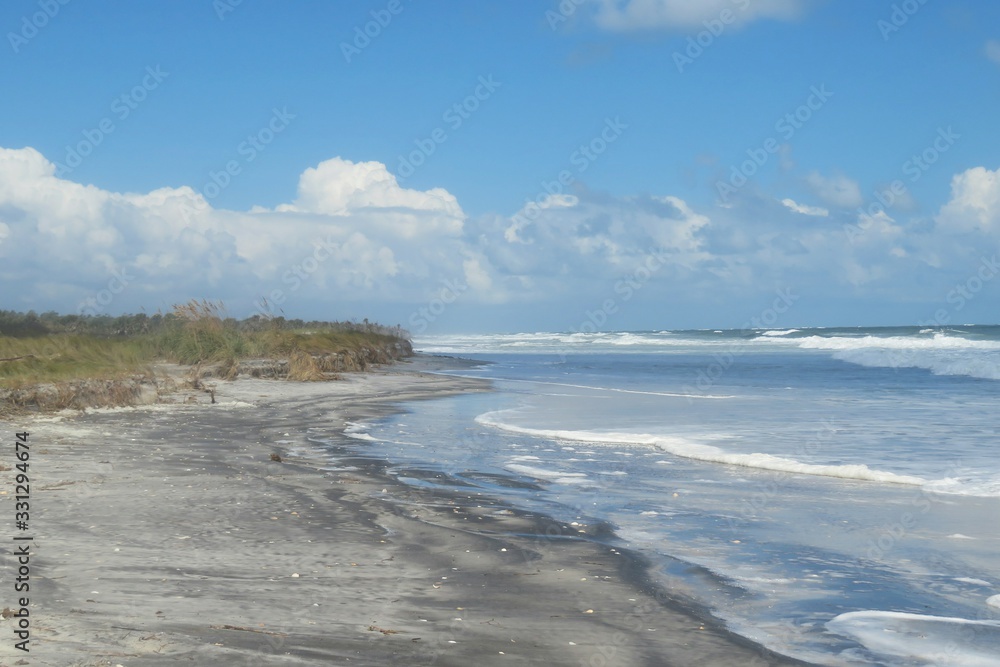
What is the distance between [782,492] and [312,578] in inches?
256

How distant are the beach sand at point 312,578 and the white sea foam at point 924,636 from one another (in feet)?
2.54

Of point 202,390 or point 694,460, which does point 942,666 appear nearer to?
point 694,460

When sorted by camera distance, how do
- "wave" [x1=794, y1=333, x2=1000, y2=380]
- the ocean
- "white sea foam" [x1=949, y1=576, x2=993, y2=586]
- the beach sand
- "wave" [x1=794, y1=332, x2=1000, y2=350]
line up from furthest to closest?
"wave" [x1=794, y1=332, x2=1000, y2=350] < "wave" [x1=794, y1=333, x2=1000, y2=380] < "white sea foam" [x1=949, y1=576, x2=993, y2=586] < the ocean < the beach sand

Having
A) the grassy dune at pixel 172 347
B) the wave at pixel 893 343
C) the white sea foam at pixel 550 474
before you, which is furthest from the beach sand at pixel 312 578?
the wave at pixel 893 343

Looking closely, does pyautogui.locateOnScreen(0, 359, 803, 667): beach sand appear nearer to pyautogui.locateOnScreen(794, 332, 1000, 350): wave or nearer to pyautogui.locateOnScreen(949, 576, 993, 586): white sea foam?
pyautogui.locateOnScreen(949, 576, 993, 586): white sea foam

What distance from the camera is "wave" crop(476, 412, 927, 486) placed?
12.1m

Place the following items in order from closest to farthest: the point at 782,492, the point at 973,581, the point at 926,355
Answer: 1. the point at 973,581
2. the point at 782,492
3. the point at 926,355

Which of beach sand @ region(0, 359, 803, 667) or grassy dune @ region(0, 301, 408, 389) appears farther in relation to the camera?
grassy dune @ region(0, 301, 408, 389)

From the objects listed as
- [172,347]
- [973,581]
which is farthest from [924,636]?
[172,347]

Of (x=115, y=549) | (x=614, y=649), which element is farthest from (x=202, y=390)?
(x=614, y=649)

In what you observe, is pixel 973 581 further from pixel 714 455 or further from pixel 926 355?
pixel 926 355

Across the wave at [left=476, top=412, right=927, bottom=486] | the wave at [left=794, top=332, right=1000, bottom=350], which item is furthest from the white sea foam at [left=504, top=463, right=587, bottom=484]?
the wave at [left=794, top=332, right=1000, bottom=350]

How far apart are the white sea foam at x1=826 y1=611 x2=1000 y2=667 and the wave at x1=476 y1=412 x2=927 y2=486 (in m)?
5.90

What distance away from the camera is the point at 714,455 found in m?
14.1
